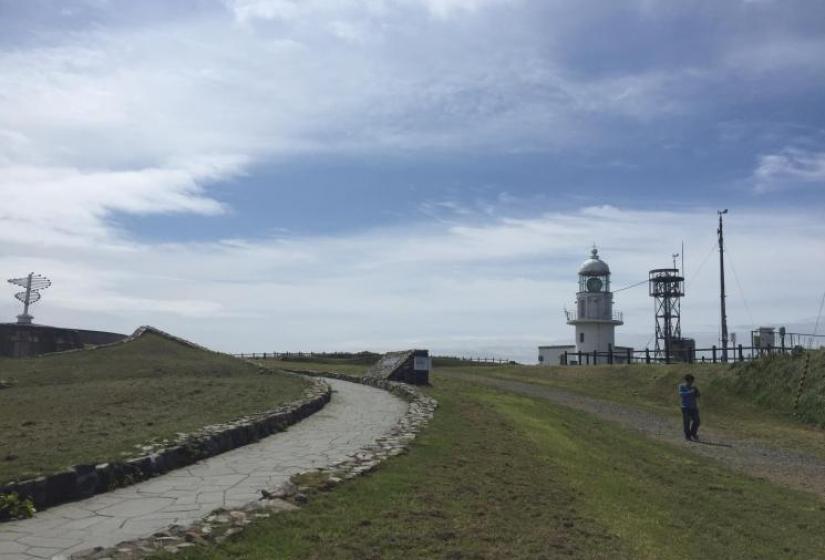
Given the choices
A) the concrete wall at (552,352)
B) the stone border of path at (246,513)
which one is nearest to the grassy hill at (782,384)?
the stone border of path at (246,513)

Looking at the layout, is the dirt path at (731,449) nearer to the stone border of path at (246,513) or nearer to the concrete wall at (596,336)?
the stone border of path at (246,513)

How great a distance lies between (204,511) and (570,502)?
4741mm

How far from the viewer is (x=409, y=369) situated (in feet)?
Answer: 98.3

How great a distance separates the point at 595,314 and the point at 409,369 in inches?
1472

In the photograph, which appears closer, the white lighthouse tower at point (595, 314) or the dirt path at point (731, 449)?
the dirt path at point (731, 449)

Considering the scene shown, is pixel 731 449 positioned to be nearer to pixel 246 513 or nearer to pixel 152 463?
pixel 152 463

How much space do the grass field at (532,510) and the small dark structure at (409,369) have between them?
503 inches

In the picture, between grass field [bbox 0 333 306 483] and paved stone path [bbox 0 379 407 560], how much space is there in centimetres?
101

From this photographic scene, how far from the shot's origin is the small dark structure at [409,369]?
29.7 meters

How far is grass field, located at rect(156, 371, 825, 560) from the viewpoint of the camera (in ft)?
24.1

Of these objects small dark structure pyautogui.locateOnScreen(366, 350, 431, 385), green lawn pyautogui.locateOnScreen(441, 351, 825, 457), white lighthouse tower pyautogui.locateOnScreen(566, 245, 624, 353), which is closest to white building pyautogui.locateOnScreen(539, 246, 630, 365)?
white lighthouse tower pyautogui.locateOnScreen(566, 245, 624, 353)

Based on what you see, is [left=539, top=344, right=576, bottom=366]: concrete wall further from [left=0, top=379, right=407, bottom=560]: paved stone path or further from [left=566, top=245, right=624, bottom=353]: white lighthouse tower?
[left=0, top=379, right=407, bottom=560]: paved stone path

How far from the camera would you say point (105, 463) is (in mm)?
9586

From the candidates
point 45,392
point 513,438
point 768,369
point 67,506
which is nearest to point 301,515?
point 67,506
